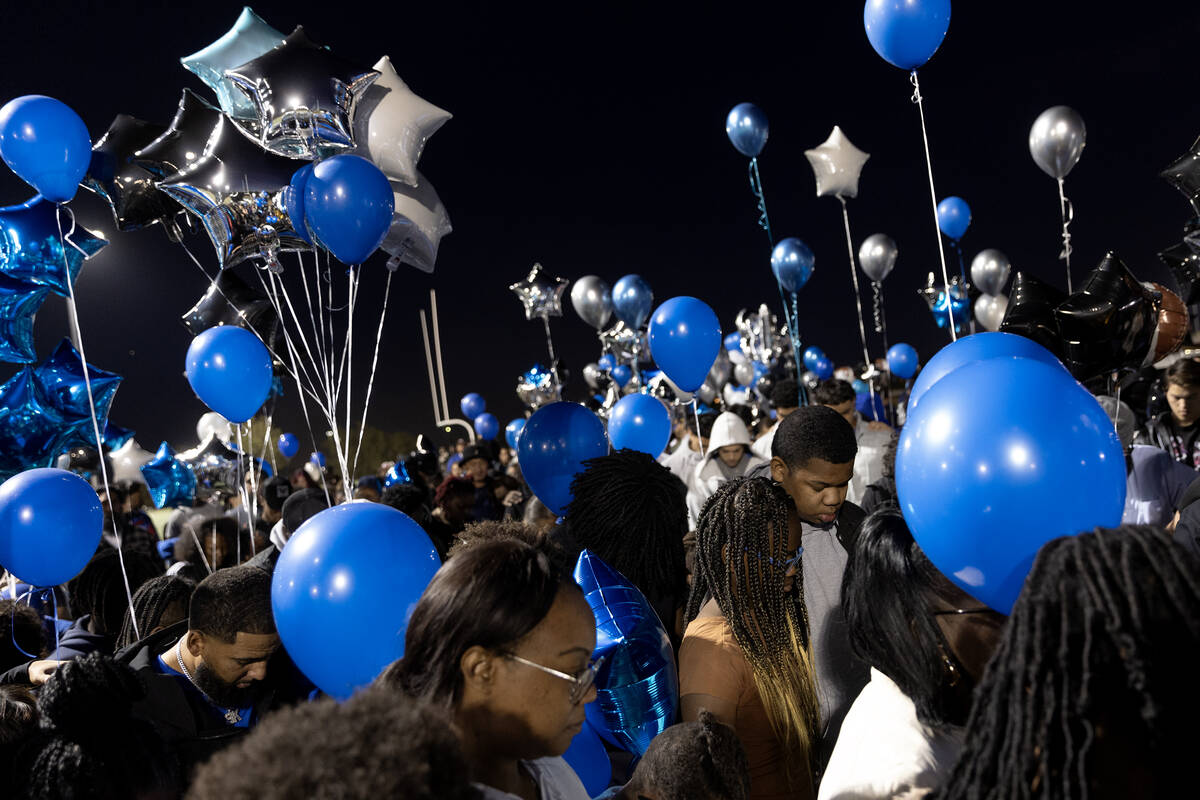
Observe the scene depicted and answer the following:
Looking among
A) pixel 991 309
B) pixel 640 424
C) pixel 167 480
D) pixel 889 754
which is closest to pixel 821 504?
pixel 889 754

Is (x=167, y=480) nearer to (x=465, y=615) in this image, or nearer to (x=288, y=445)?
(x=288, y=445)

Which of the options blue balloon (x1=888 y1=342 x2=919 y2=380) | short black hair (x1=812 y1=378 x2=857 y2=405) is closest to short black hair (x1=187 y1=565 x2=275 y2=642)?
short black hair (x1=812 y1=378 x2=857 y2=405)

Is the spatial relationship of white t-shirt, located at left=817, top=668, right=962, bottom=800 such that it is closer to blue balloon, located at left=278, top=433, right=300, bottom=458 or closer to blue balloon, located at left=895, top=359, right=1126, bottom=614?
blue balloon, located at left=895, top=359, right=1126, bottom=614

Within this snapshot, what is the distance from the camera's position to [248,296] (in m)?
6.43

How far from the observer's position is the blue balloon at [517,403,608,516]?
13.3 ft

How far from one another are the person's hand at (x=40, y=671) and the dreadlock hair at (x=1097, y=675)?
7.98ft

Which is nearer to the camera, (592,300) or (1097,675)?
(1097,675)

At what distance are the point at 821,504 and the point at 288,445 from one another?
1325 cm

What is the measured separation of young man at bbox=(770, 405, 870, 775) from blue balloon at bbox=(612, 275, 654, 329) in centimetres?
728

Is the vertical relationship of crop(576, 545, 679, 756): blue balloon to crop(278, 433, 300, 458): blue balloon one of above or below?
below

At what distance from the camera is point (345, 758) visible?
775mm

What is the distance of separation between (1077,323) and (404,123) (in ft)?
12.5

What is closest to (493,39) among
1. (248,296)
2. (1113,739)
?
(248,296)

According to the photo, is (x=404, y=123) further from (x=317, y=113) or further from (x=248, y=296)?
(x=248, y=296)
